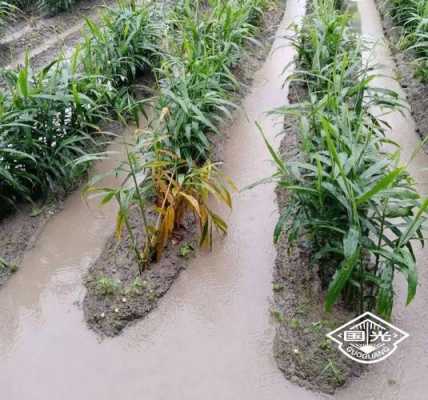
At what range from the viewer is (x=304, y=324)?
2246mm

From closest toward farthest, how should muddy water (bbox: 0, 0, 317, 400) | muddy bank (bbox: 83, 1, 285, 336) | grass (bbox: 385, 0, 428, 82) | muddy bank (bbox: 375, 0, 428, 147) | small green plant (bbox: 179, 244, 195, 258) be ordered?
muddy water (bbox: 0, 0, 317, 400), muddy bank (bbox: 83, 1, 285, 336), small green plant (bbox: 179, 244, 195, 258), muddy bank (bbox: 375, 0, 428, 147), grass (bbox: 385, 0, 428, 82)

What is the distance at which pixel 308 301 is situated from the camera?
2354mm

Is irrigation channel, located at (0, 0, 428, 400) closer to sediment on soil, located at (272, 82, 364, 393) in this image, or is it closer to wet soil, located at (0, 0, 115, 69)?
sediment on soil, located at (272, 82, 364, 393)

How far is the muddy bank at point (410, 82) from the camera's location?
3.73 m

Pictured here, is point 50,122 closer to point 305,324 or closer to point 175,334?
point 175,334

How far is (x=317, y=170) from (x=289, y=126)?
1634 millimetres

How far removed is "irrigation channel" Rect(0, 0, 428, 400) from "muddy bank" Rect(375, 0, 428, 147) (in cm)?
81

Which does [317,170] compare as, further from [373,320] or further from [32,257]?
[32,257]

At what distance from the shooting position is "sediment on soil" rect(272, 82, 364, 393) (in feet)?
6.81

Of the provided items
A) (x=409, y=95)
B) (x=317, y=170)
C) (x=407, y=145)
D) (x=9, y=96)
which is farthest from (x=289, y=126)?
(x=9, y=96)

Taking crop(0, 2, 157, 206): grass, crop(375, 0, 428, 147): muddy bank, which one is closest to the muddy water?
crop(0, 2, 157, 206): grass

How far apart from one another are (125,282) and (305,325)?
0.92 meters

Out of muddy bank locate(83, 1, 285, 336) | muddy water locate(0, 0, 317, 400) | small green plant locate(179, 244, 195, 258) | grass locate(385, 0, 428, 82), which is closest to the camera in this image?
muddy water locate(0, 0, 317, 400)

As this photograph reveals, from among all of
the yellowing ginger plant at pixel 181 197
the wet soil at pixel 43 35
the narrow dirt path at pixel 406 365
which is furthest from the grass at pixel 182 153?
the wet soil at pixel 43 35
